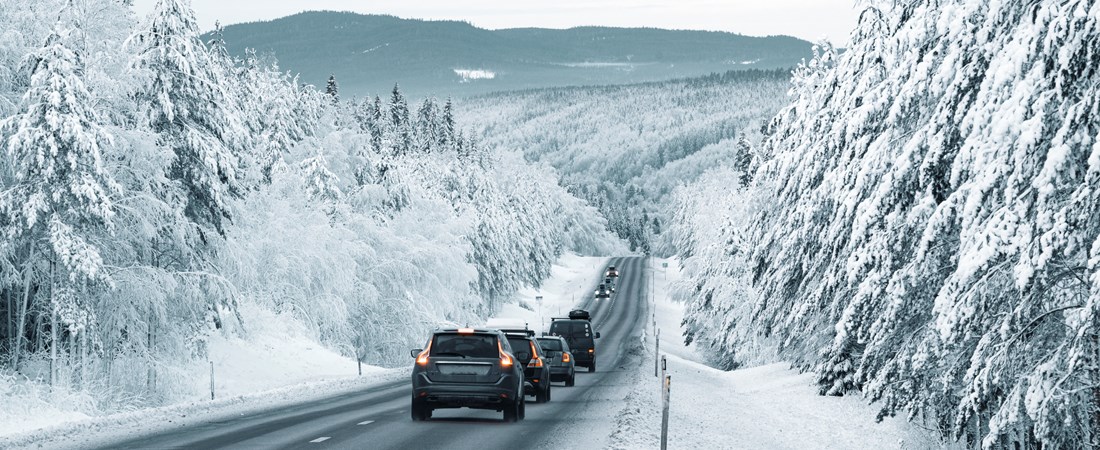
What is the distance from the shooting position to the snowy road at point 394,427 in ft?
51.3

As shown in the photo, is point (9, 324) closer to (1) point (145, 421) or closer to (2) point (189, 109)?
(2) point (189, 109)

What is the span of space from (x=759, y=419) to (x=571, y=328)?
19510 mm

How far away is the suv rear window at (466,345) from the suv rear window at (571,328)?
25566 millimetres

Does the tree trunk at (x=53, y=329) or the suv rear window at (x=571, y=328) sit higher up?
the tree trunk at (x=53, y=329)

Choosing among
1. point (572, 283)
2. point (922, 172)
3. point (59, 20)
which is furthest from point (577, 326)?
point (572, 283)

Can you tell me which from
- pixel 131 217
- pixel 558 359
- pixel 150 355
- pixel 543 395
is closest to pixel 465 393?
pixel 543 395

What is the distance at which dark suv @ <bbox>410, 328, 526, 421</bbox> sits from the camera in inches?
753

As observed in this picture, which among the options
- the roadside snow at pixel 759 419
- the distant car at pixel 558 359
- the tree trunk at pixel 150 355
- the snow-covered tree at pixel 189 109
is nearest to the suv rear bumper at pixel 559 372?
the distant car at pixel 558 359

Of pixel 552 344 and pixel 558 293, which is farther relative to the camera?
pixel 558 293

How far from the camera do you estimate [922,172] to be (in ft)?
36.5

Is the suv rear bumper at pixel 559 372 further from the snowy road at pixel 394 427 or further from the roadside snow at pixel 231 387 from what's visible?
the roadside snow at pixel 231 387

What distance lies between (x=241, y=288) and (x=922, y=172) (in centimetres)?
2938

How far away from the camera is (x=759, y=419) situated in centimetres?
2639

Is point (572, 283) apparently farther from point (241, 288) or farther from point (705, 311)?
point (241, 288)
